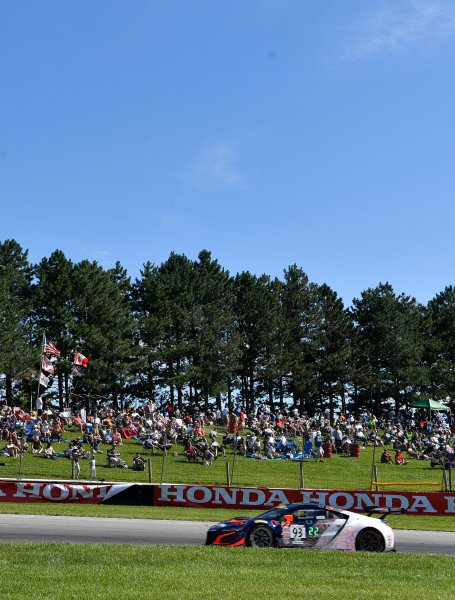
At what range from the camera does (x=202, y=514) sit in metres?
24.0

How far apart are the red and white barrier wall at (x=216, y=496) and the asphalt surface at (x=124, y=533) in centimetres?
320

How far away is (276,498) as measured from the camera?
24500 mm

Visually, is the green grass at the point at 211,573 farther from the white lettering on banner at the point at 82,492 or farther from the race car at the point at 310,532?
the white lettering on banner at the point at 82,492

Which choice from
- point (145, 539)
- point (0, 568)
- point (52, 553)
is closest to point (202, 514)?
Answer: point (145, 539)

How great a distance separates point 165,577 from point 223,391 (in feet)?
166

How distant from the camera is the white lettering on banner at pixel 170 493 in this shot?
2588 centimetres

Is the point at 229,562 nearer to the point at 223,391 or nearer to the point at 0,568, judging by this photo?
the point at 0,568

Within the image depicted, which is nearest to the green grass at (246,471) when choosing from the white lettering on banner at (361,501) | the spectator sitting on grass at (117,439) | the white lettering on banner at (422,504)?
the spectator sitting on grass at (117,439)

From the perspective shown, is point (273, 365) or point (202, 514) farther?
point (273, 365)

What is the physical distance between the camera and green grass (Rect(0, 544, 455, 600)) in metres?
10.1

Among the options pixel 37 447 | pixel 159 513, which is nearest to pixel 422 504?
pixel 159 513

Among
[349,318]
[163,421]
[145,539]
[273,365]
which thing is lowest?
[145,539]

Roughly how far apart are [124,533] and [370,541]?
278 inches

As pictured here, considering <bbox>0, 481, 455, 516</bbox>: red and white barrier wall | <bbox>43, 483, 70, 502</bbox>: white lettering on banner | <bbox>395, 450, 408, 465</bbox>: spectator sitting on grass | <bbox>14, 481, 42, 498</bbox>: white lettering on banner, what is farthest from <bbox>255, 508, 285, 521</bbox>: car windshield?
<bbox>395, 450, 408, 465</bbox>: spectator sitting on grass
